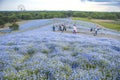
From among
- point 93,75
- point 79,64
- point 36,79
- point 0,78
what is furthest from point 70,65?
point 0,78

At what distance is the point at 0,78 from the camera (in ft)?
23.2

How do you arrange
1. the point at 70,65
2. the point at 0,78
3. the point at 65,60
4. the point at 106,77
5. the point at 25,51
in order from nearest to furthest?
the point at 0,78 < the point at 106,77 < the point at 70,65 < the point at 65,60 < the point at 25,51

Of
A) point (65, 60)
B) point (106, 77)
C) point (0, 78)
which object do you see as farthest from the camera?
point (65, 60)

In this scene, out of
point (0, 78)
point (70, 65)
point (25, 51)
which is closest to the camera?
point (0, 78)

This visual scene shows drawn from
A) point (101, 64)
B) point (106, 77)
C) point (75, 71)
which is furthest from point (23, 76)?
point (101, 64)

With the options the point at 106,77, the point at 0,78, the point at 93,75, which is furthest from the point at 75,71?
the point at 0,78

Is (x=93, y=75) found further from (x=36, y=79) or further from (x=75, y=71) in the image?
(x=36, y=79)

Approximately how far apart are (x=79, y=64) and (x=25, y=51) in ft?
14.3

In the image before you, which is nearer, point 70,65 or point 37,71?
point 37,71

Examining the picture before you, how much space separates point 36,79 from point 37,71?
2.72ft

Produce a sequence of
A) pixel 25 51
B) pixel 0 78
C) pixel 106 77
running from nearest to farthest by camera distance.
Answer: pixel 0 78 < pixel 106 77 < pixel 25 51

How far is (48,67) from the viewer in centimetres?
823

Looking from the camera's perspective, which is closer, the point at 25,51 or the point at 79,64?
the point at 79,64

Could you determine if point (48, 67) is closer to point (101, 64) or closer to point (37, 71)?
point (37, 71)
